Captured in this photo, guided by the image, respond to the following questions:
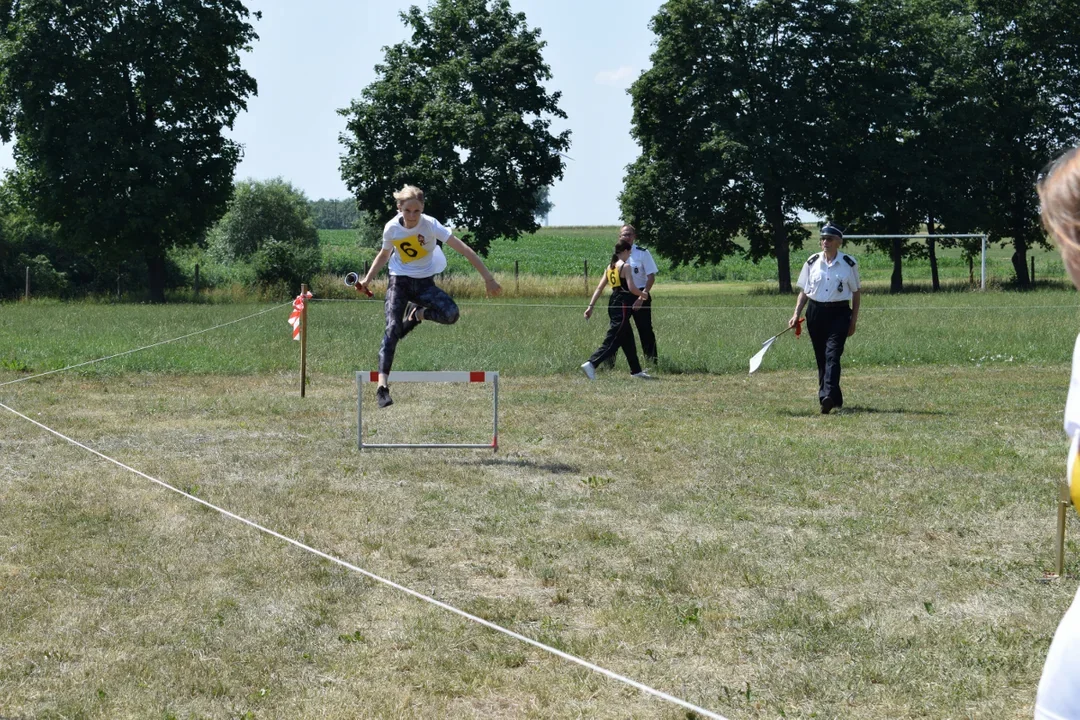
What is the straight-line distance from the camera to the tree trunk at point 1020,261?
175ft

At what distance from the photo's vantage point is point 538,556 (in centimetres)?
664

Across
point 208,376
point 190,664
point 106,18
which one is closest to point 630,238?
point 208,376

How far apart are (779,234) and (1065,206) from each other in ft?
177

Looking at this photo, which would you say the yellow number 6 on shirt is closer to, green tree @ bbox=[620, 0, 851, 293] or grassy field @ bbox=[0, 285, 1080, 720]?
grassy field @ bbox=[0, 285, 1080, 720]

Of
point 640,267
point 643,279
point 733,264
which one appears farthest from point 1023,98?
point 643,279

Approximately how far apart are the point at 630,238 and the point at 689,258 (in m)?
41.3

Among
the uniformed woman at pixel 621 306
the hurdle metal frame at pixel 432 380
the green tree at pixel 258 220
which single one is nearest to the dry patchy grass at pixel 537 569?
the hurdle metal frame at pixel 432 380

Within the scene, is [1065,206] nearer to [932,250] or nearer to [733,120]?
[733,120]

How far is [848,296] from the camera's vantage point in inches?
505

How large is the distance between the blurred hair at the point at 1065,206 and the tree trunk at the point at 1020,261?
Answer: 54.1 metres

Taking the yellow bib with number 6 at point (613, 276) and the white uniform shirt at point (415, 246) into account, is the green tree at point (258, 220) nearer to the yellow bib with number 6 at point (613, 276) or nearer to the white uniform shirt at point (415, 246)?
the yellow bib with number 6 at point (613, 276)

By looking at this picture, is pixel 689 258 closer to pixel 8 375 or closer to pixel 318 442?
pixel 8 375

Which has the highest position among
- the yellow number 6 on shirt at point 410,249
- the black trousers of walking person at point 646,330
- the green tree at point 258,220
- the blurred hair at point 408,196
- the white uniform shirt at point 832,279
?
the green tree at point 258,220

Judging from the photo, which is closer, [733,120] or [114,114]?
[114,114]
